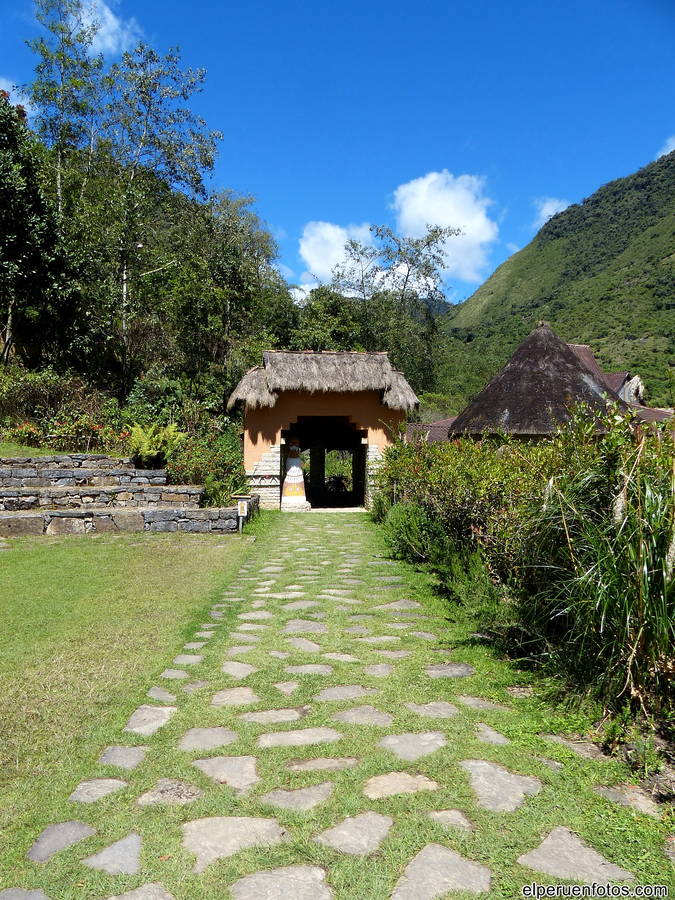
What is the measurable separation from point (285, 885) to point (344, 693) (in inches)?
60.6

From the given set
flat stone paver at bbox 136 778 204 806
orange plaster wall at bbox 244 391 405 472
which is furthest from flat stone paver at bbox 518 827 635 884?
orange plaster wall at bbox 244 391 405 472

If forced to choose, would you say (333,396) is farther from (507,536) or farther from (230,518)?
(507,536)

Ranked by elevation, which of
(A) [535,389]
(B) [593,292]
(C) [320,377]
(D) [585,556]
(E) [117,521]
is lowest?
(E) [117,521]

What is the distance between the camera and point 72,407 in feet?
47.6

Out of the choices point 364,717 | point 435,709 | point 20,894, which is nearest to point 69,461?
point 364,717

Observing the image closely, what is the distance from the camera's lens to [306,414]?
14.8m

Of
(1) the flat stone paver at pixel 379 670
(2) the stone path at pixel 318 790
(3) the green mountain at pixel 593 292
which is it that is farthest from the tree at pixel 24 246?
(3) the green mountain at pixel 593 292

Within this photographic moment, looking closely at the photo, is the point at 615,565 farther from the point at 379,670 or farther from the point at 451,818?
the point at 379,670

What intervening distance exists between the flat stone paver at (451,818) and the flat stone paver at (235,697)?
1.33 meters

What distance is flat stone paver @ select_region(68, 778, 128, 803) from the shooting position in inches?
90.9

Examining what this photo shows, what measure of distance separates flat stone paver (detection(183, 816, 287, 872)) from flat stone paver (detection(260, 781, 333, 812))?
109 mm

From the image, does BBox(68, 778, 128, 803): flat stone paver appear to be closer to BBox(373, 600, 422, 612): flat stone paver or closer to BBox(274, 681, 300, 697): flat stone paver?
BBox(274, 681, 300, 697): flat stone paver

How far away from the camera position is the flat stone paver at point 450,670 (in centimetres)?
366

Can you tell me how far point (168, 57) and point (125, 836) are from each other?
2164 centimetres
